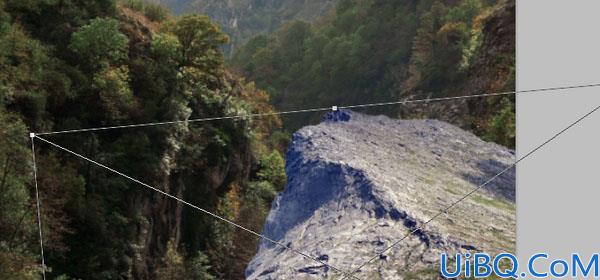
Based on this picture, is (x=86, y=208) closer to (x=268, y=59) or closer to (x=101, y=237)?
(x=101, y=237)

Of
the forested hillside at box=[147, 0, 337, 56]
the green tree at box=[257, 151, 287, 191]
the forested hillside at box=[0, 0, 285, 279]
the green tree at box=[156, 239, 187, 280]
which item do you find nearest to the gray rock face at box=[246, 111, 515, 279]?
the forested hillside at box=[0, 0, 285, 279]

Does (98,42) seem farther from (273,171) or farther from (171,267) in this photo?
(273,171)

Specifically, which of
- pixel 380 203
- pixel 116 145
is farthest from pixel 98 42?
pixel 380 203

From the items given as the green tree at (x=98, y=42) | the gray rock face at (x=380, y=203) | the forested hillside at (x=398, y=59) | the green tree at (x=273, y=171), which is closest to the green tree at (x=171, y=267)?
the green tree at (x=98, y=42)

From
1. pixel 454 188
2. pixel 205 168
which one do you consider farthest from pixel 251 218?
pixel 454 188

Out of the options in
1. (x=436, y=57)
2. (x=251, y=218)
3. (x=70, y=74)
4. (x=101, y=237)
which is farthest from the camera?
(x=436, y=57)

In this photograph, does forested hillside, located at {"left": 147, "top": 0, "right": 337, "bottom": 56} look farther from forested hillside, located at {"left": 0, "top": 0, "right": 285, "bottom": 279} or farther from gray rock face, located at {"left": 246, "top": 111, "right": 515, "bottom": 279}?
gray rock face, located at {"left": 246, "top": 111, "right": 515, "bottom": 279}
